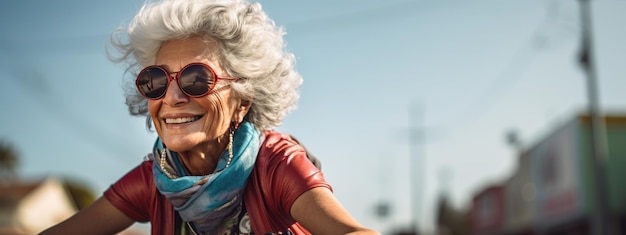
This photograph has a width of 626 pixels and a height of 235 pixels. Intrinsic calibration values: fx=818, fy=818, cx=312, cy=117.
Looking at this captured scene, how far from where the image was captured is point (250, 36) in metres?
2.76

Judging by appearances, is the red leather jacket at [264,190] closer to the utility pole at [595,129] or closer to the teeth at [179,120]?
the teeth at [179,120]

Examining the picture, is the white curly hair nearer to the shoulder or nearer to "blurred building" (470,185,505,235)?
the shoulder

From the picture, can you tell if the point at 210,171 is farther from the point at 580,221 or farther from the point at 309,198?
the point at 580,221

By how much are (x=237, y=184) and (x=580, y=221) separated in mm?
25854

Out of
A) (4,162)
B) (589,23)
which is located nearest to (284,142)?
(589,23)

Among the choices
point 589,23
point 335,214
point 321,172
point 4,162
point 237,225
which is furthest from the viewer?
point 4,162

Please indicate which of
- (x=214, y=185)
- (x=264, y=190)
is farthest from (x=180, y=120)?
(x=264, y=190)

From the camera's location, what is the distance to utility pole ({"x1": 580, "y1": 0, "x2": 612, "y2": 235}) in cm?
1465

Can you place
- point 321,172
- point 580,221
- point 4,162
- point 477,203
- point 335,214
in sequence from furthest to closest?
point 4,162 < point 477,203 < point 580,221 < point 321,172 < point 335,214

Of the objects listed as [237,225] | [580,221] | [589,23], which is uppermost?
[589,23]

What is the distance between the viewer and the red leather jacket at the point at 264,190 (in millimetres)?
2594

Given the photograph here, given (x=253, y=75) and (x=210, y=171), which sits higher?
(x=253, y=75)

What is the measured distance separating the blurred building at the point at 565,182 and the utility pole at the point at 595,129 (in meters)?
4.61

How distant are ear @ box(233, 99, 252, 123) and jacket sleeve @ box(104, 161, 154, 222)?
15.5 inches
